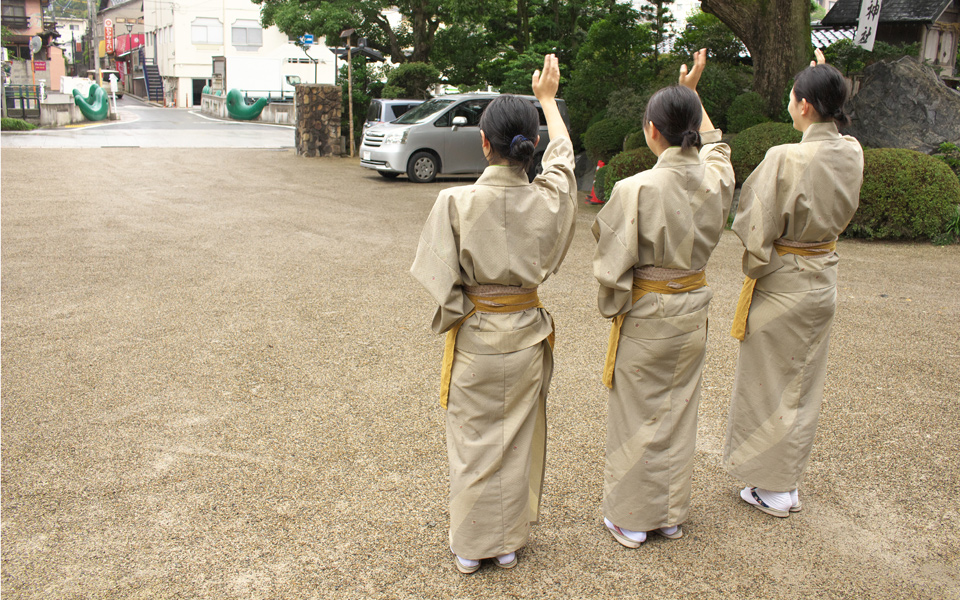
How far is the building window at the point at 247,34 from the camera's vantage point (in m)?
43.6

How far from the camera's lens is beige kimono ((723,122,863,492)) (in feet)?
9.02

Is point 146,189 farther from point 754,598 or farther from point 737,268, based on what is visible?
point 754,598

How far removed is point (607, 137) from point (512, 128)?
9778 millimetres

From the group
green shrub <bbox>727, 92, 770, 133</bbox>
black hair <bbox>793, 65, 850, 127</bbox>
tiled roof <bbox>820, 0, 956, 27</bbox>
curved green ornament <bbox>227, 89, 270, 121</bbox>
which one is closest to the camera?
black hair <bbox>793, 65, 850, 127</bbox>

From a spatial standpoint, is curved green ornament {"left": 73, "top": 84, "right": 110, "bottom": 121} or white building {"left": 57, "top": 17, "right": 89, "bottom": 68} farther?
white building {"left": 57, "top": 17, "right": 89, "bottom": 68}

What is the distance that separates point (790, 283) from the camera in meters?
2.82

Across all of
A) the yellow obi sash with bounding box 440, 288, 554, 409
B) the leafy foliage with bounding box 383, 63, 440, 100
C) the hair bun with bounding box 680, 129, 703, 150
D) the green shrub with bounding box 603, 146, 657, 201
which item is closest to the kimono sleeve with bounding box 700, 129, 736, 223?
the hair bun with bounding box 680, 129, 703, 150

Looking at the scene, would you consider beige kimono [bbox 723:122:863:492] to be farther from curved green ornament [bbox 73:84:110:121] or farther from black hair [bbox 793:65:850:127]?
curved green ornament [bbox 73:84:110:121]

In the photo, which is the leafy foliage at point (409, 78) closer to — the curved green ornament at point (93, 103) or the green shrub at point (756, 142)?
the green shrub at point (756, 142)

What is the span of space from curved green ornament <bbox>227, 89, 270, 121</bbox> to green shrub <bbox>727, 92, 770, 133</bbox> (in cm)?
2882

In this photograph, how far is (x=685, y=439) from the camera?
103 inches

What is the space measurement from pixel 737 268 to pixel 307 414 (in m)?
5.01

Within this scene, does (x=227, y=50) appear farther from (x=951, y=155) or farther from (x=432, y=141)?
(x=951, y=155)

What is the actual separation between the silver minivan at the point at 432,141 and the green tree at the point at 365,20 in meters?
3.93
